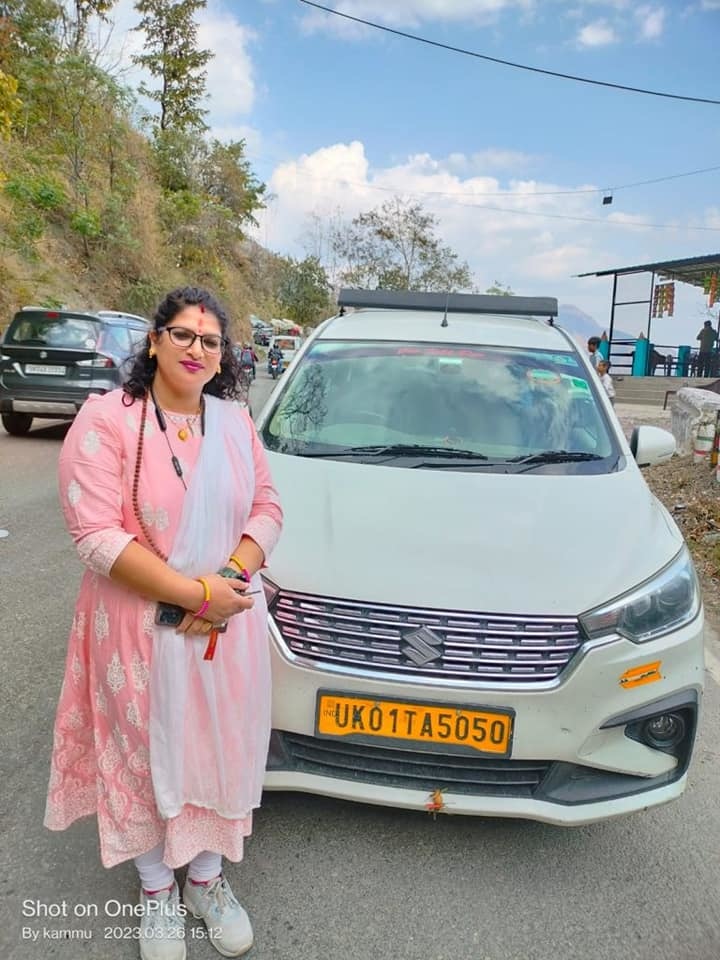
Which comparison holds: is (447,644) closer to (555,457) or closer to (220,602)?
(220,602)

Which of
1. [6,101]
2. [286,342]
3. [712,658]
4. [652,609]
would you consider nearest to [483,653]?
[652,609]

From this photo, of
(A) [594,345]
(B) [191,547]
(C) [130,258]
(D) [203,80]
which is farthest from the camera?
(D) [203,80]

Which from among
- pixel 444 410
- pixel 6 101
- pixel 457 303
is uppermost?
pixel 6 101

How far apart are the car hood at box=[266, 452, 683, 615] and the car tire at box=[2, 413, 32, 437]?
853cm

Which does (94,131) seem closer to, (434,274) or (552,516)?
(434,274)

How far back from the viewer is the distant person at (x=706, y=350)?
21.9m

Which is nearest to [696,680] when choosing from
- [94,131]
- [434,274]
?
[94,131]

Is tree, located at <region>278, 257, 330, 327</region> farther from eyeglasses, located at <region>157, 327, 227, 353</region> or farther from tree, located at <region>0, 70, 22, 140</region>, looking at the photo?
eyeglasses, located at <region>157, 327, 227, 353</region>

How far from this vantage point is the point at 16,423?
10.3 metres

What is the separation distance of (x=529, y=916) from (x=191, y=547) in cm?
140

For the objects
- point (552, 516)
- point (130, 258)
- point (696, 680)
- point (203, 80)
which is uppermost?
point (203, 80)

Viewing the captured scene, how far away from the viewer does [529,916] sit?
2047 mm

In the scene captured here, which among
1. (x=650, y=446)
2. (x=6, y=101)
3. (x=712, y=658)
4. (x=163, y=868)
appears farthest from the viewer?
(x=6, y=101)

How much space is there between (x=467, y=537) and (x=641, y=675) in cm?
63
